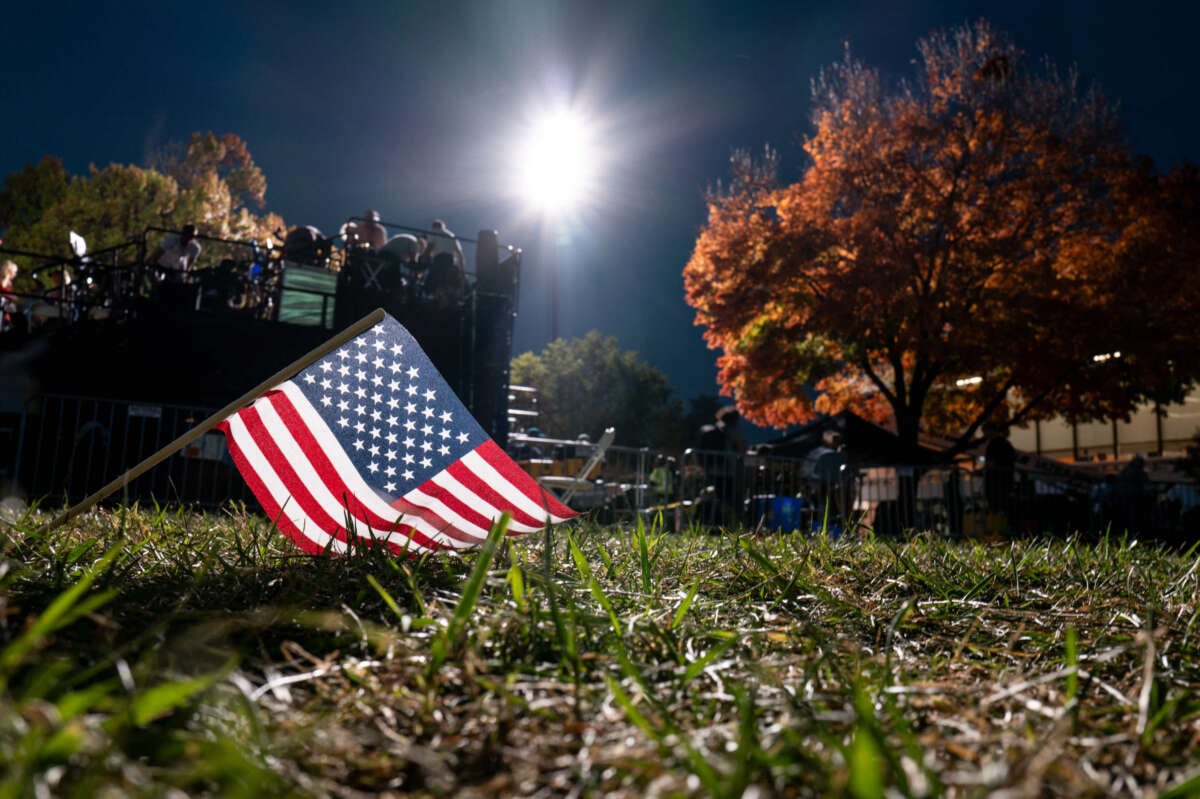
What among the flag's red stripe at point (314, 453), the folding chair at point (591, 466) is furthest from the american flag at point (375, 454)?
the folding chair at point (591, 466)

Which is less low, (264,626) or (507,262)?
(507,262)

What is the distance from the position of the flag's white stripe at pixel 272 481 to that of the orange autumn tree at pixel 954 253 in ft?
52.7

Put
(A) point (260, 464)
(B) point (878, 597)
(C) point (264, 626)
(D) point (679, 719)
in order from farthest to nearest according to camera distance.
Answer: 1. (A) point (260, 464)
2. (B) point (878, 597)
3. (C) point (264, 626)
4. (D) point (679, 719)

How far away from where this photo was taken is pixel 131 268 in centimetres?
1381

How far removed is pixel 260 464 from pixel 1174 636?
3.13 metres

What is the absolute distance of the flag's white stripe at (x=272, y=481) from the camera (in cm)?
318

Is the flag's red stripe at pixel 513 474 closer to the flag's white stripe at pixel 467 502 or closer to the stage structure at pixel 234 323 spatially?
the flag's white stripe at pixel 467 502

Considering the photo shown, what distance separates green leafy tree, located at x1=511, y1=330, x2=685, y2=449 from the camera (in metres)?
52.1

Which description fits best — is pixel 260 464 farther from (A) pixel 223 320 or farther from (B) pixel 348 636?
(A) pixel 223 320

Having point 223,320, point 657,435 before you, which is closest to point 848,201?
point 223,320

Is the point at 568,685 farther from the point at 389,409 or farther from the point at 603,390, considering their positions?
the point at 603,390

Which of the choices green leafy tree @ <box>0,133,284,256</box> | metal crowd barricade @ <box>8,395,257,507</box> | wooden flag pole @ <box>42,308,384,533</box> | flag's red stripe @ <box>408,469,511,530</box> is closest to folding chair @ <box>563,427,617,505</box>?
flag's red stripe @ <box>408,469,511,530</box>

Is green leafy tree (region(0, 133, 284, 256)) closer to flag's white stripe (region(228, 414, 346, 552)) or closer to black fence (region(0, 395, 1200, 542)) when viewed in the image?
black fence (region(0, 395, 1200, 542))

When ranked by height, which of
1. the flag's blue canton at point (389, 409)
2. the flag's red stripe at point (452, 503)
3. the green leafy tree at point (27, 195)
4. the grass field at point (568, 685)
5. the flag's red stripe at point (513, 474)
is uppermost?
the green leafy tree at point (27, 195)
